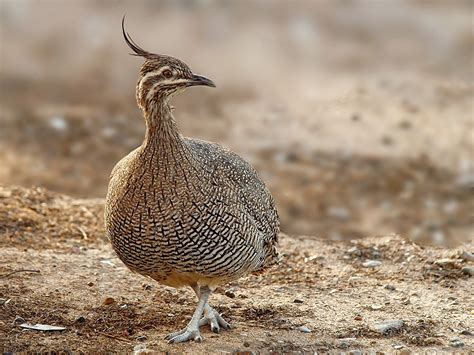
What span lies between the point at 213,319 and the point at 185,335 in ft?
1.32

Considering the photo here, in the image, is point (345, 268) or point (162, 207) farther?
point (345, 268)

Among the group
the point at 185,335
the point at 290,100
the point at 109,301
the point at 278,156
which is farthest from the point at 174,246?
the point at 290,100

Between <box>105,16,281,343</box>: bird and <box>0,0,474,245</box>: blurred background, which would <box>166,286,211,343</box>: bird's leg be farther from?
<box>0,0,474,245</box>: blurred background

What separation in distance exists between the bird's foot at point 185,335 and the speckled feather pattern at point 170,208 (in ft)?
1.05

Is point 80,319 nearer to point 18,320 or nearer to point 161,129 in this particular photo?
point 18,320

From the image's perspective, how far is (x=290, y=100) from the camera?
14.8 metres

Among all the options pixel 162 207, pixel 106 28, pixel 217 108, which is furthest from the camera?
pixel 106 28

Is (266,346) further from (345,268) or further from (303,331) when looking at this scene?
(345,268)

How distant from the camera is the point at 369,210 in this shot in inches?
459

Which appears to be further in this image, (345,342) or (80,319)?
(80,319)

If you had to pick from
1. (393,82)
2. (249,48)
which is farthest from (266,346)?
(249,48)

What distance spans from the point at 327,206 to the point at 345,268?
3417 mm

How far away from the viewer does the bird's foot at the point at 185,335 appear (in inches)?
242

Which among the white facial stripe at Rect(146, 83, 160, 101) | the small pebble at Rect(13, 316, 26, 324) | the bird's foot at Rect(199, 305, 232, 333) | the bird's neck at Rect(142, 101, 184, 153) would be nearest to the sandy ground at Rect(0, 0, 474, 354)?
the small pebble at Rect(13, 316, 26, 324)
